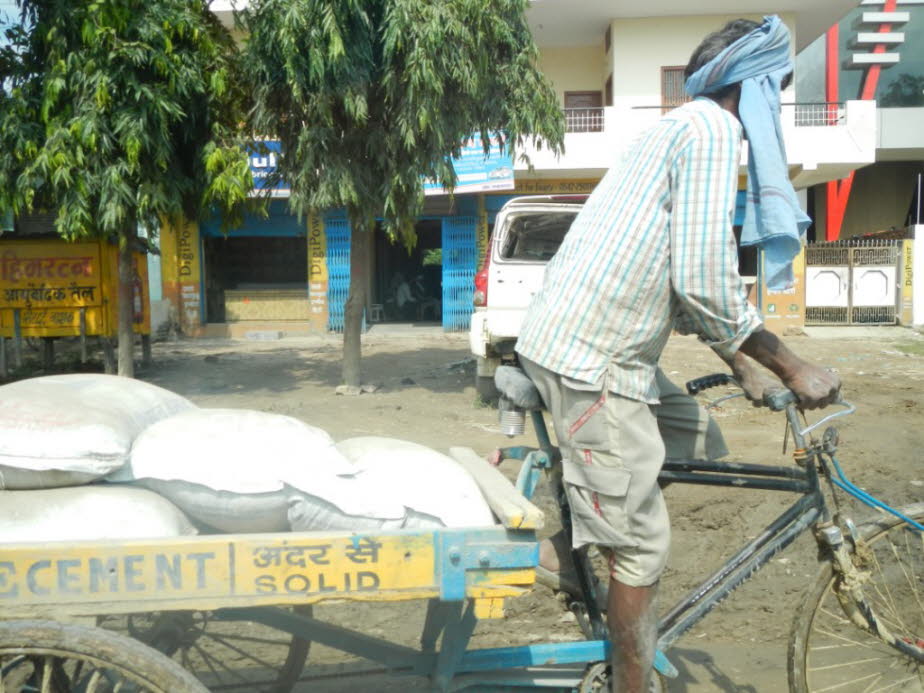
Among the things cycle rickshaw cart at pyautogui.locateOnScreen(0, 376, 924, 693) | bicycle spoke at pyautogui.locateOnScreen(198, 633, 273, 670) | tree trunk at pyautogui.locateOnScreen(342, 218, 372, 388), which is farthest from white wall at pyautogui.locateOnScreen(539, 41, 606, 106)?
bicycle spoke at pyautogui.locateOnScreen(198, 633, 273, 670)

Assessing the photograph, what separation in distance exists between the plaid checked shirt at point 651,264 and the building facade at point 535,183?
1353cm

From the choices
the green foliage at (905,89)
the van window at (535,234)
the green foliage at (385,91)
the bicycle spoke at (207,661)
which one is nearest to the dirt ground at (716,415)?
the bicycle spoke at (207,661)

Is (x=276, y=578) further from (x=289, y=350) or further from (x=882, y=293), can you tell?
(x=882, y=293)

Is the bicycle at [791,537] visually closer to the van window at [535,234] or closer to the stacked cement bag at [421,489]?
the stacked cement bag at [421,489]

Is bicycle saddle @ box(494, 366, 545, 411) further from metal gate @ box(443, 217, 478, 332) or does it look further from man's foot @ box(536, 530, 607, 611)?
metal gate @ box(443, 217, 478, 332)

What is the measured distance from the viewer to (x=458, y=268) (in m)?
16.2

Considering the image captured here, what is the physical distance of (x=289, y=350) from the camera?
13.7m

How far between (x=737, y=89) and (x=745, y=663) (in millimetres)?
2165

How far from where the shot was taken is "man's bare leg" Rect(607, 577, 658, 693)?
215 cm

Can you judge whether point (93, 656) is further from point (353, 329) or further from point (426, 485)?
point (353, 329)

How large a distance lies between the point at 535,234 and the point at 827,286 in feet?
32.7

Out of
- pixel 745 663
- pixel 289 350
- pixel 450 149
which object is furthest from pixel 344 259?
pixel 745 663

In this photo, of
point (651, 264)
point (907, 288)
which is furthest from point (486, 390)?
point (907, 288)

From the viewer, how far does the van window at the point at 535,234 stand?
7598 millimetres
